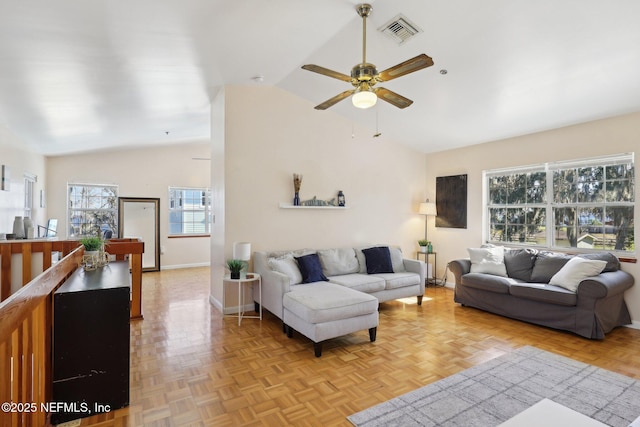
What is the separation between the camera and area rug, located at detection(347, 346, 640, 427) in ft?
6.94

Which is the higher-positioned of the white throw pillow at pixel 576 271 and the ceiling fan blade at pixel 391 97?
the ceiling fan blade at pixel 391 97

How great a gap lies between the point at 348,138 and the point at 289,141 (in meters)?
1.09

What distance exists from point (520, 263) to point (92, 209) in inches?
324

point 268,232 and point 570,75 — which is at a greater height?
point 570,75

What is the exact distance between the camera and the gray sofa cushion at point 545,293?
357 centimetres

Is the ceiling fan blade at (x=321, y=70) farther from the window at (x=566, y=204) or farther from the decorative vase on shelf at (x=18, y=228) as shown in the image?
the decorative vase on shelf at (x=18, y=228)

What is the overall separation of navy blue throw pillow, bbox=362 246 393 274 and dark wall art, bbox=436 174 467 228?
1.62 metres

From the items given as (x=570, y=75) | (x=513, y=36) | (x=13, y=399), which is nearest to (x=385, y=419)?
(x=13, y=399)

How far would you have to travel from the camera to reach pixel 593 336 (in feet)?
11.3

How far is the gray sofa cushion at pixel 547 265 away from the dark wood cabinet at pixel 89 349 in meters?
4.51

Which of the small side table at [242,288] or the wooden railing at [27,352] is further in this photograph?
the small side table at [242,288]

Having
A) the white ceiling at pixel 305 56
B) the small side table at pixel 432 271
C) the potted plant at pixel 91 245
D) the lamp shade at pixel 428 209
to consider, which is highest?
the white ceiling at pixel 305 56

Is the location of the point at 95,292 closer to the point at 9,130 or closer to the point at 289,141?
the point at 289,141

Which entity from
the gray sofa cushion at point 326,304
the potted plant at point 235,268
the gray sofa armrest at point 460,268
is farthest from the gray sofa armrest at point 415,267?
the potted plant at point 235,268
